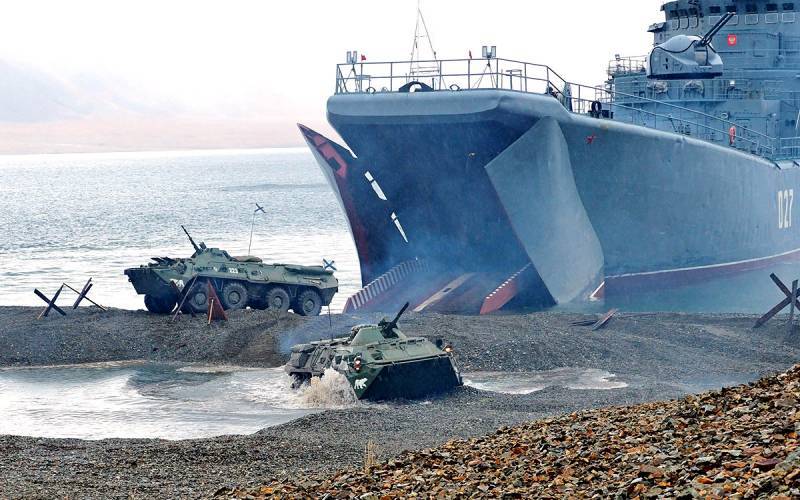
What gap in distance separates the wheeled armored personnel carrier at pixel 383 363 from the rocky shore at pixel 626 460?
7.01 metres

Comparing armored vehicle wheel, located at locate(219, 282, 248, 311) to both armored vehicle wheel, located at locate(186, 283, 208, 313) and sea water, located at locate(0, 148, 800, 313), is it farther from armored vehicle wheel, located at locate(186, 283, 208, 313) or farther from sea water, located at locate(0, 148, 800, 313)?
sea water, located at locate(0, 148, 800, 313)

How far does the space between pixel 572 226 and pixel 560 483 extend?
73.3 feet

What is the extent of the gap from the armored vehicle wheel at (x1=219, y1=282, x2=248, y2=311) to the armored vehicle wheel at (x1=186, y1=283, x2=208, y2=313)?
1.77 feet

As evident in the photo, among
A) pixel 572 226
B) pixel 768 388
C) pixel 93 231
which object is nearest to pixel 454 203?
pixel 572 226

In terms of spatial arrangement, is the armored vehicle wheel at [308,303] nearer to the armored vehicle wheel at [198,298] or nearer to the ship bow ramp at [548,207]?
the armored vehicle wheel at [198,298]

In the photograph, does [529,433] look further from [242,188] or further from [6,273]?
[242,188]

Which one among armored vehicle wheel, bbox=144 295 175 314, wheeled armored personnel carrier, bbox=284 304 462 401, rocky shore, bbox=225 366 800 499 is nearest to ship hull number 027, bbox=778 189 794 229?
armored vehicle wheel, bbox=144 295 175 314

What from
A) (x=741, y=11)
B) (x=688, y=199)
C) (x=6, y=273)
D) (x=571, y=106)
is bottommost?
(x=6, y=273)

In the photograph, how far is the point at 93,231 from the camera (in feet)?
260

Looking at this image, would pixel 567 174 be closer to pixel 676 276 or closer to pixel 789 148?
pixel 676 276

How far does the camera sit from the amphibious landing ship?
29.8 meters

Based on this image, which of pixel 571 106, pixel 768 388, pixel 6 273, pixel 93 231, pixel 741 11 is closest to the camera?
pixel 768 388

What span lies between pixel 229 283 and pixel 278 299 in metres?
1.59

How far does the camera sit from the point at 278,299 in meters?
32.6
